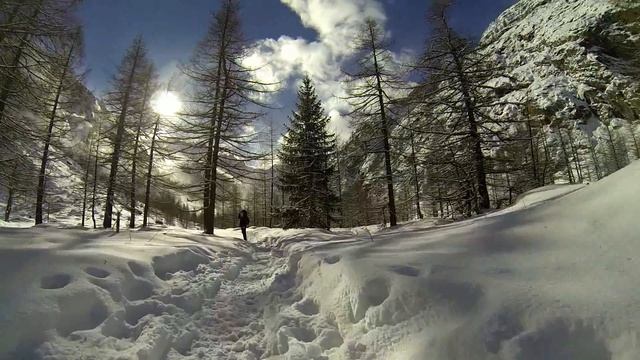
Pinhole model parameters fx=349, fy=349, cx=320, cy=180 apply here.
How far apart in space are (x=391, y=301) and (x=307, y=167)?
19482 mm

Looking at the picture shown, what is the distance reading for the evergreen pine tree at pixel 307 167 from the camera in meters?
21.9

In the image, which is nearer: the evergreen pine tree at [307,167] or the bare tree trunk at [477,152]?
the bare tree trunk at [477,152]

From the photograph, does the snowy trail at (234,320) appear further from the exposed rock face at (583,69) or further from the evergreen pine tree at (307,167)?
the exposed rock face at (583,69)

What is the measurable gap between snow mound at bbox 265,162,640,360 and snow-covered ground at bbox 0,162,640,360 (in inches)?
0.5

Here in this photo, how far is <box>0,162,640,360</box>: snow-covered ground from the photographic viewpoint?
2.63 m

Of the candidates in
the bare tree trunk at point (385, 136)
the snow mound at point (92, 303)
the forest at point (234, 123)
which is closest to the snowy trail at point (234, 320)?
the snow mound at point (92, 303)

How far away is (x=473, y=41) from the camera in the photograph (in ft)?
42.3

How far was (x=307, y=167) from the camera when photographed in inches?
903

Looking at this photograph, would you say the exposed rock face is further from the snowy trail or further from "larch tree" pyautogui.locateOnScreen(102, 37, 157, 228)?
the snowy trail

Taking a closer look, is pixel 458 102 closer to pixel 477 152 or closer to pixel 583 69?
pixel 477 152

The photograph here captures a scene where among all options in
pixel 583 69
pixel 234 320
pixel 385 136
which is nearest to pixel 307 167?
pixel 385 136

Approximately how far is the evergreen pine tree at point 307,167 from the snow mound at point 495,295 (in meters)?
16.0

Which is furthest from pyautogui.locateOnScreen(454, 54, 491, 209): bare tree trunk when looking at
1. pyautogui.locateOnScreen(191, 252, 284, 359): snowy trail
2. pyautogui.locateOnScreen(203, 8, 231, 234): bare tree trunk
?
pyautogui.locateOnScreen(203, 8, 231, 234): bare tree trunk

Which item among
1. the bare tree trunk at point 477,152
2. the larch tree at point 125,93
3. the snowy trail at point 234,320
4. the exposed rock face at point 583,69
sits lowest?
the snowy trail at point 234,320
